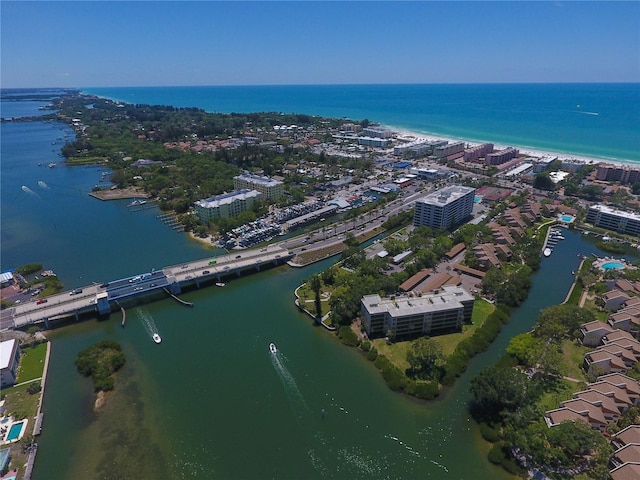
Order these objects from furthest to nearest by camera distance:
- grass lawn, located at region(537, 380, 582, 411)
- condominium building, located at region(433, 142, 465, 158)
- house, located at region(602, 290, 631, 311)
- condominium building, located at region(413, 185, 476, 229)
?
condominium building, located at region(433, 142, 465, 158)
condominium building, located at region(413, 185, 476, 229)
house, located at region(602, 290, 631, 311)
grass lawn, located at region(537, 380, 582, 411)

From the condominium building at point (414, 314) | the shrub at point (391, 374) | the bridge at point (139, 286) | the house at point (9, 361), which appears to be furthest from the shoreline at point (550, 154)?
the house at point (9, 361)

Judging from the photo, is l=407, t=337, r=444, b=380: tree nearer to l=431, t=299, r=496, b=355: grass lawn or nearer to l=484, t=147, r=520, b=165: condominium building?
A: l=431, t=299, r=496, b=355: grass lawn

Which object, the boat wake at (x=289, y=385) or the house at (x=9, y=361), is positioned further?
the house at (x=9, y=361)

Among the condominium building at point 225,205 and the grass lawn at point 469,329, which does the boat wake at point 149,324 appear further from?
the grass lawn at point 469,329

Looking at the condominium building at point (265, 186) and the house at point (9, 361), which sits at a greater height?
the condominium building at point (265, 186)

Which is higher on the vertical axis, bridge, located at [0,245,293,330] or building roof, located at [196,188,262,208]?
building roof, located at [196,188,262,208]

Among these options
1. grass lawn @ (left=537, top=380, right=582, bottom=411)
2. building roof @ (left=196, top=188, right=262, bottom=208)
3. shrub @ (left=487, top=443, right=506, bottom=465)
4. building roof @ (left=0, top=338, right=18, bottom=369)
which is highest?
building roof @ (left=196, top=188, right=262, bottom=208)

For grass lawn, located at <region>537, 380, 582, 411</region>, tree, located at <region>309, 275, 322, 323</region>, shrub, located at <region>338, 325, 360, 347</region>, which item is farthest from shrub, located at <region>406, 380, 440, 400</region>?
tree, located at <region>309, 275, 322, 323</region>
